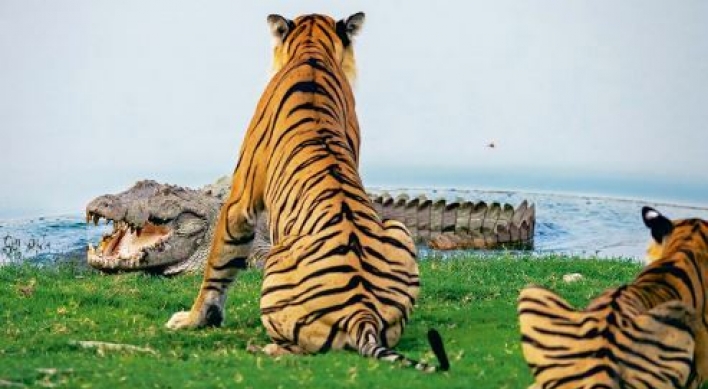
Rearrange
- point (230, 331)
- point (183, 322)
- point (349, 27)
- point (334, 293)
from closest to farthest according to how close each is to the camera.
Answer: point (334, 293)
point (230, 331)
point (183, 322)
point (349, 27)

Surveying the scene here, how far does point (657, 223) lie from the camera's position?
24.6 feet

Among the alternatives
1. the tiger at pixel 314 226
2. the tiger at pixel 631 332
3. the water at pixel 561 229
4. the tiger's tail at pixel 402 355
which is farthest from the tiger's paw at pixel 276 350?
the water at pixel 561 229

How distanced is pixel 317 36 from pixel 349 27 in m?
0.26

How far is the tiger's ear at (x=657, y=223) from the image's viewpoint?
7477 millimetres

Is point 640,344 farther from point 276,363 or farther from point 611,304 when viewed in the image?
point 276,363

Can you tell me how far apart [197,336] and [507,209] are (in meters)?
9.38

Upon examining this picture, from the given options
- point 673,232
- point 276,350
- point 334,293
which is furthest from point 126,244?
point 673,232

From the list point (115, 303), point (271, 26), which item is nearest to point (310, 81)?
point (271, 26)

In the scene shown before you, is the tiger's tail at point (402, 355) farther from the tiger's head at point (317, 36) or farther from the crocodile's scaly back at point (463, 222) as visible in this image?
the crocodile's scaly back at point (463, 222)

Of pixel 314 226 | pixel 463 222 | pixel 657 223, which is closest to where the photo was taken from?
pixel 657 223

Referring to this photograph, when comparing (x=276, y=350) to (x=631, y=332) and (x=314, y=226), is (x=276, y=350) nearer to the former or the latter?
(x=314, y=226)

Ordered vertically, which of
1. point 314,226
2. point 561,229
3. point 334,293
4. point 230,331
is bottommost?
point 230,331

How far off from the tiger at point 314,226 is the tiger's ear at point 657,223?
4.13 ft

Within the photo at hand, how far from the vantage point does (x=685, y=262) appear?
7.24m
